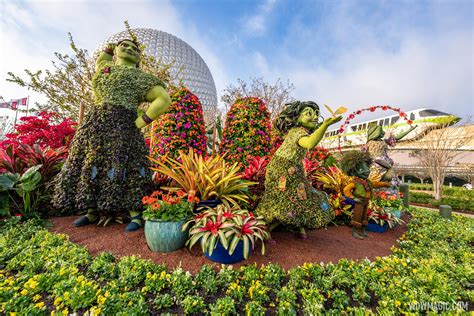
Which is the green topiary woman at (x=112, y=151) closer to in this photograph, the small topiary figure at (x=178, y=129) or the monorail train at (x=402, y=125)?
the small topiary figure at (x=178, y=129)

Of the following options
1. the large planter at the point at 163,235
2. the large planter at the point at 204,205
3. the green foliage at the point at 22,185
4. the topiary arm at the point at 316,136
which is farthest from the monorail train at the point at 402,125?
the green foliage at the point at 22,185

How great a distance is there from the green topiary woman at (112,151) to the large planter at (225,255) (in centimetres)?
129

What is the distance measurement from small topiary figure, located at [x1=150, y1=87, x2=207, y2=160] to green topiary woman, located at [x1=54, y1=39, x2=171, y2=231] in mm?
1239

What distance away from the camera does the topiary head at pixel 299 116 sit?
9.50 ft

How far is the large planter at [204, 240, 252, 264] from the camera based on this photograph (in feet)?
7.45

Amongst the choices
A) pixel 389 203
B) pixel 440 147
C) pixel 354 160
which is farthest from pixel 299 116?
pixel 440 147

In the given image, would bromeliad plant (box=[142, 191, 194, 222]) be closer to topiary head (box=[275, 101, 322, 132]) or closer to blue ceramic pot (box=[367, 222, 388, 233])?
topiary head (box=[275, 101, 322, 132])

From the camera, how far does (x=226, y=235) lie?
223 cm

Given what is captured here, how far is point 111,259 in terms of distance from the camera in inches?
89.2

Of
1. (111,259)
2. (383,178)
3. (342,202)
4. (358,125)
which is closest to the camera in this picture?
(111,259)

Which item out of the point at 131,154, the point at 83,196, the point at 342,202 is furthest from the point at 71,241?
the point at 342,202

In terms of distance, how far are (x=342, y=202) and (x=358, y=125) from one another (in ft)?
83.5

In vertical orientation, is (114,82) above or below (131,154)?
above

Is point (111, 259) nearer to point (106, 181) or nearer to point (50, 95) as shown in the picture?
point (106, 181)
